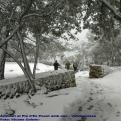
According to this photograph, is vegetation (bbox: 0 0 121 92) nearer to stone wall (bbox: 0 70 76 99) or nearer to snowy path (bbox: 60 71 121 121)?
stone wall (bbox: 0 70 76 99)

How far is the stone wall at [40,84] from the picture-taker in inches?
638

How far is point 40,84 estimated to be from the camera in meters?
16.8

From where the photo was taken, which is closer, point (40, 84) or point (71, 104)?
point (71, 104)

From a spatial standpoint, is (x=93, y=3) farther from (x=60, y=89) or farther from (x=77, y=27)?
(x=60, y=89)

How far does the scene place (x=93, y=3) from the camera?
1369cm

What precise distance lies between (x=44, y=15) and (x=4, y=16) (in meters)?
2.52

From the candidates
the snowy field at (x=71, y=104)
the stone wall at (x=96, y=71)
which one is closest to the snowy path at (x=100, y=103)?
the snowy field at (x=71, y=104)

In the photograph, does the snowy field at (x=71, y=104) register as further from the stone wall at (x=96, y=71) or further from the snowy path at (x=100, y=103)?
the stone wall at (x=96, y=71)

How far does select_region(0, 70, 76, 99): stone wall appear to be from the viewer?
16211 mm

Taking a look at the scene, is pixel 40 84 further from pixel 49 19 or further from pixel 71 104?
pixel 49 19

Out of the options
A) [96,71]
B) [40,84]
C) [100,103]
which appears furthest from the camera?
[96,71]

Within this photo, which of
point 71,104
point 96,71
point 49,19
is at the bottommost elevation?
point 71,104

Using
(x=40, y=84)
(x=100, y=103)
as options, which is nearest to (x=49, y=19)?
(x=40, y=84)

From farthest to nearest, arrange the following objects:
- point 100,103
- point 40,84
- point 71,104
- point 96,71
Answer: point 96,71
point 40,84
point 100,103
point 71,104
